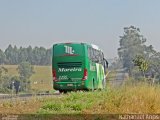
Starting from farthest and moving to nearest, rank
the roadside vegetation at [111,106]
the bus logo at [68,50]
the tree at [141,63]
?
the tree at [141,63]
the bus logo at [68,50]
the roadside vegetation at [111,106]

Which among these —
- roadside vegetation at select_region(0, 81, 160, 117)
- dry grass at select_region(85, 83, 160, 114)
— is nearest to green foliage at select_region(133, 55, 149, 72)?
dry grass at select_region(85, 83, 160, 114)

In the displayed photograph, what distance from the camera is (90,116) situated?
35.6 ft

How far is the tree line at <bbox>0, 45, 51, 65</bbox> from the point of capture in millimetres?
107625

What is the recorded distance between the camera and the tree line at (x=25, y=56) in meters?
108

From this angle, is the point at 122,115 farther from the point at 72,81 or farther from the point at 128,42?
the point at 128,42

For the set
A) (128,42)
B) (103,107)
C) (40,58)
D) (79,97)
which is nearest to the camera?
(103,107)

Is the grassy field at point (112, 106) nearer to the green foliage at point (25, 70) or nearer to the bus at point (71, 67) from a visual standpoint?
the bus at point (71, 67)

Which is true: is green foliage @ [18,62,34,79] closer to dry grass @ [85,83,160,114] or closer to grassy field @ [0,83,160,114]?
dry grass @ [85,83,160,114]

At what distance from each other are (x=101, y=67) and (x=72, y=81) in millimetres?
5892

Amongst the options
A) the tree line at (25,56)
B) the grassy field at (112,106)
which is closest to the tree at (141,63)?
the grassy field at (112,106)

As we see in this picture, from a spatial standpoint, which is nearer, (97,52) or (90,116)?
(90,116)

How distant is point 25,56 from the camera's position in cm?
11412

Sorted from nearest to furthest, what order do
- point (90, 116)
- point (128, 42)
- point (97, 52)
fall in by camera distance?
point (90, 116), point (97, 52), point (128, 42)

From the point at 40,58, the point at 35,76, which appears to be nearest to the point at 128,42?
the point at 35,76
